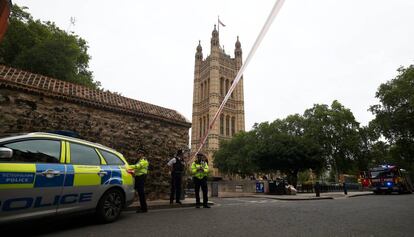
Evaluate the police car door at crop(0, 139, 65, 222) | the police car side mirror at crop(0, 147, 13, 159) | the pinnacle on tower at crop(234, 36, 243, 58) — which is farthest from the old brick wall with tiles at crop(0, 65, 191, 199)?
the pinnacle on tower at crop(234, 36, 243, 58)

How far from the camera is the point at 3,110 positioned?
7.88 metres

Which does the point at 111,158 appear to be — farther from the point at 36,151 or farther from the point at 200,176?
the point at 200,176

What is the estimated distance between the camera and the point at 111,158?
646cm

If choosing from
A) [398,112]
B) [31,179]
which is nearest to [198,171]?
[31,179]

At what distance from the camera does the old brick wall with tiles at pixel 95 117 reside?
8211 millimetres

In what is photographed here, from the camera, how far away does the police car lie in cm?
428

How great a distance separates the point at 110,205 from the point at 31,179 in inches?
75.0

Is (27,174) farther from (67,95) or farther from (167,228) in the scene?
(67,95)

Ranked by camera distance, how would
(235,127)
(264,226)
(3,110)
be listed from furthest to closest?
(235,127), (3,110), (264,226)

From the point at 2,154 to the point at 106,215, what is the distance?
2.45 metres

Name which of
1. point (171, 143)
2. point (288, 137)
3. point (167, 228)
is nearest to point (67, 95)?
point (171, 143)

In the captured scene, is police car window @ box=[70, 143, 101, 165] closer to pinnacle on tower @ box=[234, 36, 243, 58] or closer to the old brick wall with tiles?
the old brick wall with tiles

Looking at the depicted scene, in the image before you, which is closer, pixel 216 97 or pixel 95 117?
pixel 95 117

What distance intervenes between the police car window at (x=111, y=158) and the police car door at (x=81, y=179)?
0.31 meters
